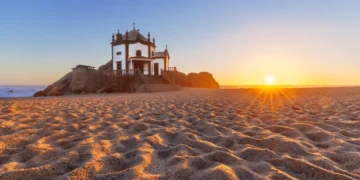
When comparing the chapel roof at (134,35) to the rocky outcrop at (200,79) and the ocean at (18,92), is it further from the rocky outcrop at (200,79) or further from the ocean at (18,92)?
the ocean at (18,92)

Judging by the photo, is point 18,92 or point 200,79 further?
point 200,79

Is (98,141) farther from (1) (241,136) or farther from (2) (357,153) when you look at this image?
(2) (357,153)

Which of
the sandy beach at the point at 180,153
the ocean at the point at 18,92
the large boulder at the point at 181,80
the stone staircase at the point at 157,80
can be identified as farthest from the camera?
the large boulder at the point at 181,80

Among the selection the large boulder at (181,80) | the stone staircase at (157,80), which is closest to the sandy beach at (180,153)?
the stone staircase at (157,80)

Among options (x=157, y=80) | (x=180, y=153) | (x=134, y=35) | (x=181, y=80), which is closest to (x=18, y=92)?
(x=134, y=35)

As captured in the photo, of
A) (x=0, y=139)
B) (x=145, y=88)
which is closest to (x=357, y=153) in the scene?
(x=0, y=139)

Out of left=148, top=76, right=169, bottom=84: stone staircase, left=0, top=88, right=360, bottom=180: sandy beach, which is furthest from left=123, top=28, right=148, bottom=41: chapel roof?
left=0, top=88, right=360, bottom=180: sandy beach

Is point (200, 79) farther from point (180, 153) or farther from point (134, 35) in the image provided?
point (180, 153)

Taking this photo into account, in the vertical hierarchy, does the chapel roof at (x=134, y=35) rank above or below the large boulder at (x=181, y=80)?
above

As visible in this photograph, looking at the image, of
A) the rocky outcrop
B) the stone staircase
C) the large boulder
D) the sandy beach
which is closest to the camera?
the sandy beach

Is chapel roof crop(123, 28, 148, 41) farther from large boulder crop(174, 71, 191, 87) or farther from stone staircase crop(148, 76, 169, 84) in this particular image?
large boulder crop(174, 71, 191, 87)

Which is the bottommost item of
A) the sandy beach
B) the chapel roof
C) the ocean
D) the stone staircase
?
the ocean

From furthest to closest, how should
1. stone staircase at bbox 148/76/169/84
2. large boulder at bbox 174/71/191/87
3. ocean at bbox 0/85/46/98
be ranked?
large boulder at bbox 174/71/191/87 < ocean at bbox 0/85/46/98 < stone staircase at bbox 148/76/169/84

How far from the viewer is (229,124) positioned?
4.03 metres
